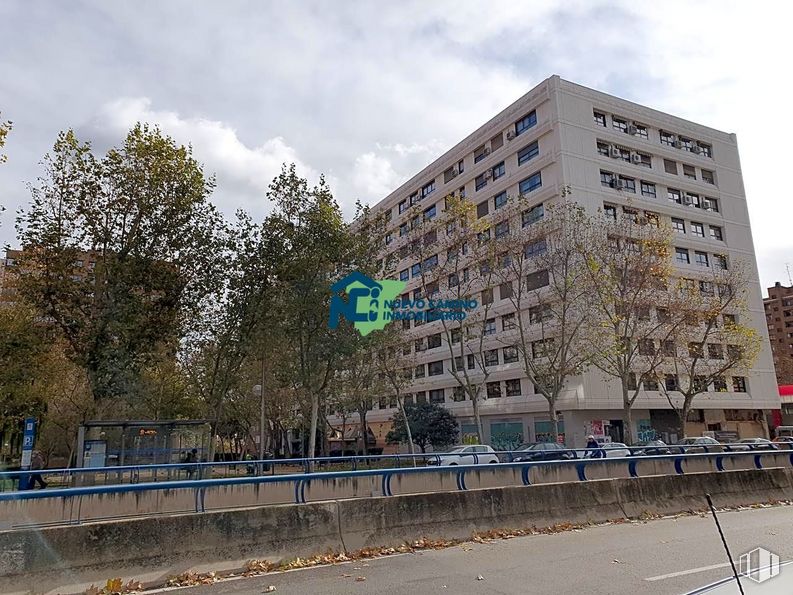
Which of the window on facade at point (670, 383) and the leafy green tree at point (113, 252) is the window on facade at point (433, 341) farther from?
the leafy green tree at point (113, 252)

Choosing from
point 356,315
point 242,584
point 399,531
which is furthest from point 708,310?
point 242,584

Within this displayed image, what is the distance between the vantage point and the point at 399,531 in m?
9.53

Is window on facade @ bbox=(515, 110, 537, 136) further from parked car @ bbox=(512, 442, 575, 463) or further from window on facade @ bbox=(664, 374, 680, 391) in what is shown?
parked car @ bbox=(512, 442, 575, 463)

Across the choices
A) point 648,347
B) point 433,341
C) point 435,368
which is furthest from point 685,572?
point 435,368

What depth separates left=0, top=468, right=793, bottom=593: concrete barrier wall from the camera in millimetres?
6914

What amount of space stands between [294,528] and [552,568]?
3580 mm

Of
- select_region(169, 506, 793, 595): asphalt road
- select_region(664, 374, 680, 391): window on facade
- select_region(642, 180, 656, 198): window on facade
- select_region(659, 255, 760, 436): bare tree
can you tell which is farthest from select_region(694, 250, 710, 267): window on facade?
select_region(169, 506, 793, 595): asphalt road

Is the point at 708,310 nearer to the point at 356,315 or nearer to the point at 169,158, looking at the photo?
the point at 356,315

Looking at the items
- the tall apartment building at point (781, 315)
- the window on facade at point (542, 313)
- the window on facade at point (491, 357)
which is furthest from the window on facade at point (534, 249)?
the tall apartment building at point (781, 315)

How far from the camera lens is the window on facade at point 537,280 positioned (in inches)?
1672

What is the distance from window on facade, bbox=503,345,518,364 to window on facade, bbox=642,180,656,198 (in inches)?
616

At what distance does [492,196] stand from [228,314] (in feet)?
94.0

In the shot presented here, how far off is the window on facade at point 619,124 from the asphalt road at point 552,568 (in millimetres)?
41371

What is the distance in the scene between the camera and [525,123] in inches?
1870
